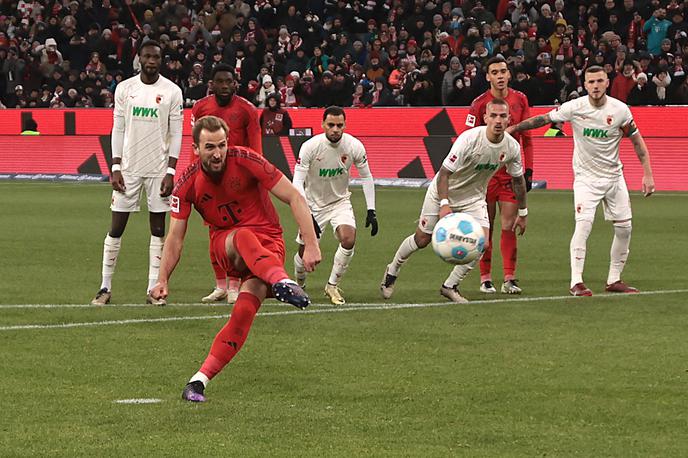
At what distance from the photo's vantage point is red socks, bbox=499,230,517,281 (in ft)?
44.3

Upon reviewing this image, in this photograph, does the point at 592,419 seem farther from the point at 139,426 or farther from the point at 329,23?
the point at 329,23

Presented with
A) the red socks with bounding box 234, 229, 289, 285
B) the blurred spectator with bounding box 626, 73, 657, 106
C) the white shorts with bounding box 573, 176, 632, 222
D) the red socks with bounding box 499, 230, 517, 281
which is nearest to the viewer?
the red socks with bounding box 234, 229, 289, 285

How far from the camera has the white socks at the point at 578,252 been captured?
12.8 meters

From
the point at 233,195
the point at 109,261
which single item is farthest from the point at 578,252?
the point at 233,195

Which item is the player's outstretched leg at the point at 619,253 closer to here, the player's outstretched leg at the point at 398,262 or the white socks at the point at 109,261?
the player's outstretched leg at the point at 398,262

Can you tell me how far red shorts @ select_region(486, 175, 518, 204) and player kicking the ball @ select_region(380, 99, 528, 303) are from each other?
90 centimetres

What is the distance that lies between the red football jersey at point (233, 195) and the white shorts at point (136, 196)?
4.17 m

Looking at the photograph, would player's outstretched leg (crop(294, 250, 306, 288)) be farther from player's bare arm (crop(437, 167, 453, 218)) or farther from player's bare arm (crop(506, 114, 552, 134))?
player's bare arm (crop(506, 114, 552, 134))

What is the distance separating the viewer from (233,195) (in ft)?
26.7

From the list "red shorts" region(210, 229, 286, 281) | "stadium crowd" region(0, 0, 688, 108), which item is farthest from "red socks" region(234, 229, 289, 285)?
"stadium crowd" region(0, 0, 688, 108)

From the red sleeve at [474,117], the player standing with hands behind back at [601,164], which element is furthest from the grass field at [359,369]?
the red sleeve at [474,117]

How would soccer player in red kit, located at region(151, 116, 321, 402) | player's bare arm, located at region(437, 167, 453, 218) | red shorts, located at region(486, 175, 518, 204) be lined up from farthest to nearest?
red shorts, located at region(486, 175, 518, 204)
player's bare arm, located at region(437, 167, 453, 218)
soccer player in red kit, located at region(151, 116, 321, 402)

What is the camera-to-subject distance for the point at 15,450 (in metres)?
6.56

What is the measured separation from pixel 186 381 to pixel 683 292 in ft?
20.0
